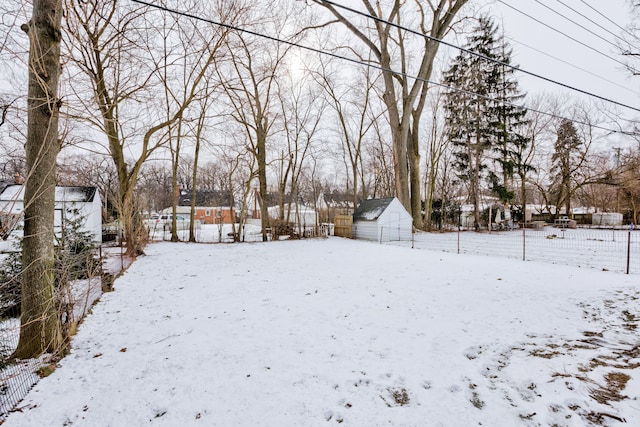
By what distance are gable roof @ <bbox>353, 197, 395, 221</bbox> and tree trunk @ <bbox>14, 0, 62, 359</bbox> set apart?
1449cm

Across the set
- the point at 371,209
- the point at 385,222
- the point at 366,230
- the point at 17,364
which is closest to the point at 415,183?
the point at 371,209

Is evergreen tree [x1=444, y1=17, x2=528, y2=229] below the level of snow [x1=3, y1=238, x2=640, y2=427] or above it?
above

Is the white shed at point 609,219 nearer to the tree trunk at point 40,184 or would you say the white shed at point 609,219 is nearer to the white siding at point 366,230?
the white siding at point 366,230

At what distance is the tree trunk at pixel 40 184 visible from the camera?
3209 mm

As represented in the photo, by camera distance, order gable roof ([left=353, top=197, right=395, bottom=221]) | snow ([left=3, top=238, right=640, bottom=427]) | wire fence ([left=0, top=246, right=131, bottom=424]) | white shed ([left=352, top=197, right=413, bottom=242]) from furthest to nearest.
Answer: gable roof ([left=353, top=197, right=395, bottom=221]), white shed ([left=352, top=197, right=413, bottom=242]), wire fence ([left=0, top=246, right=131, bottom=424]), snow ([left=3, top=238, right=640, bottom=427])

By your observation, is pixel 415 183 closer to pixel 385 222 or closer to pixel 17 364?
pixel 385 222

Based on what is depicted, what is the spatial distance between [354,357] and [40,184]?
3919 mm

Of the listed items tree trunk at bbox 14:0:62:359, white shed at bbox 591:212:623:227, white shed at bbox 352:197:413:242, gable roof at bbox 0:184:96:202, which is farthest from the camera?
white shed at bbox 591:212:623:227

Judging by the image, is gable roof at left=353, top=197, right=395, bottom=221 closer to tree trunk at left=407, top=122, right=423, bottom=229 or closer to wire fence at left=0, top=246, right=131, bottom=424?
tree trunk at left=407, top=122, right=423, bottom=229

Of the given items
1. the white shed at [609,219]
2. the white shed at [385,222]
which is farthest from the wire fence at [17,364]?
the white shed at [609,219]

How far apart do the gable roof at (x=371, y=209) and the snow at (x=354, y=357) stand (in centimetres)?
1027

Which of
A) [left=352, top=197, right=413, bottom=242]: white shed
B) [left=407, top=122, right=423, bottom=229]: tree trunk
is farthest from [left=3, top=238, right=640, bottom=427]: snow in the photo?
[left=407, top=122, right=423, bottom=229]: tree trunk

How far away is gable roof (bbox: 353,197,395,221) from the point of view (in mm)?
16734

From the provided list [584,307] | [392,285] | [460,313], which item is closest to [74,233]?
[392,285]
